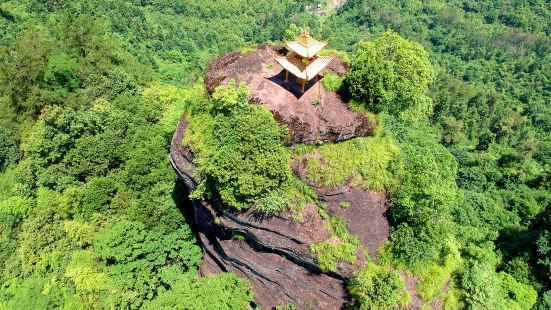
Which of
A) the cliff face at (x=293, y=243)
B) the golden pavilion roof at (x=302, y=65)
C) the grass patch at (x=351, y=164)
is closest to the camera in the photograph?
the cliff face at (x=293, y=243)

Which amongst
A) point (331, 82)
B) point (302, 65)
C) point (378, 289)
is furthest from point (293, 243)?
point (302, 65)

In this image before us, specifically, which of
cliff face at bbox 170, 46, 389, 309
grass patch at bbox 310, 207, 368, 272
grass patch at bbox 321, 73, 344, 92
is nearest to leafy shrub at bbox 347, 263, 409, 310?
cliff face at bbox 170, 46, 389, 309

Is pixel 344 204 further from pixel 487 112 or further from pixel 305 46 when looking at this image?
pixel 487 112

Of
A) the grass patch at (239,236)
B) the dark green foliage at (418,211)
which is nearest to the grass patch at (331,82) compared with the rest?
Answer: the dark green foliage at (418,211)

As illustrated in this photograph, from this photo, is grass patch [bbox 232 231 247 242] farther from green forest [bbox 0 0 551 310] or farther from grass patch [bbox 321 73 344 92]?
grass patch [bbox 321 73 344 92]

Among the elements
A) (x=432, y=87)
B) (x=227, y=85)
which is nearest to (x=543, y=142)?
(x=432, y=87)

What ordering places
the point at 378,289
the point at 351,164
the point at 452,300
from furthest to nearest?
1. the point at 452,300
2. the point at 351,164
3. the point at 378,289

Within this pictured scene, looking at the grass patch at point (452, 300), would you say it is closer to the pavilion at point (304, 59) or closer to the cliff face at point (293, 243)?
the cliff face at point (293, 243)
